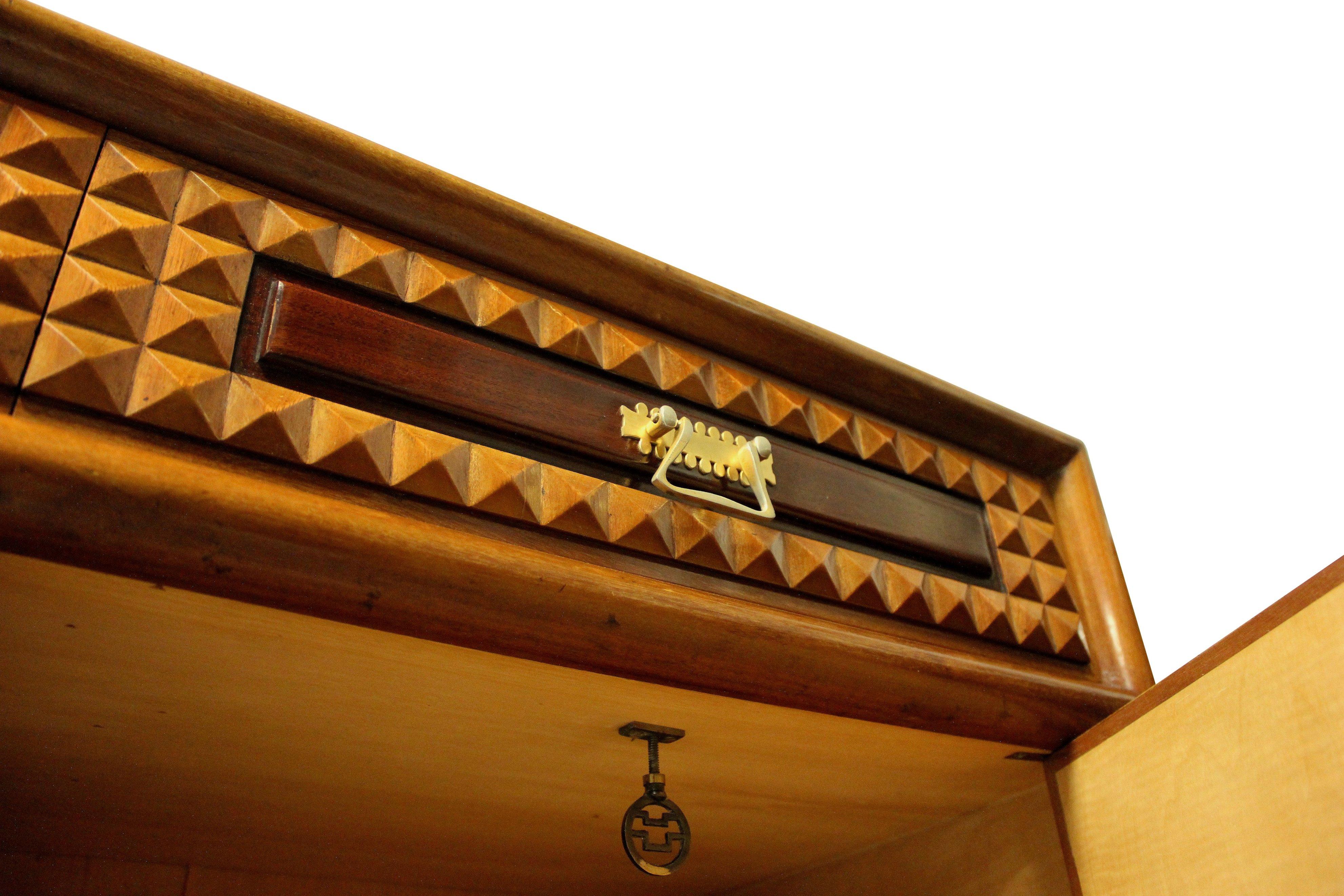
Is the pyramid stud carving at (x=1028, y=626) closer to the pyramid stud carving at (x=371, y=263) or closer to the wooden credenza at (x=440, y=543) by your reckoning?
the wooden credenza at (x=440, y=543)

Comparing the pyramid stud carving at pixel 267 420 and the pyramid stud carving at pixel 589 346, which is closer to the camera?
the pyramid stud carving at pixel 267 420

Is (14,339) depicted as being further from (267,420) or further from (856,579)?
(856,579)

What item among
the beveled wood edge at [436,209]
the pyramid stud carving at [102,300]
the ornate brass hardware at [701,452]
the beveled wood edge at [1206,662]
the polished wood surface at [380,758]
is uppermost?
the beveled wood edge at [436,209]

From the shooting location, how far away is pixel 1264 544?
1.06 metres

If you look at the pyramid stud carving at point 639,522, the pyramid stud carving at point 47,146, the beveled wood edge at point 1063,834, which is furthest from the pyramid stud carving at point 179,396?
the beveled wood edge at point 1063,834

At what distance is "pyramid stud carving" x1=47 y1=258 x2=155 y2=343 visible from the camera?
0.47 meters

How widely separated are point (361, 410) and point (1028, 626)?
21.1 inches

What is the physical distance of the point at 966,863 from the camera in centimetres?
84

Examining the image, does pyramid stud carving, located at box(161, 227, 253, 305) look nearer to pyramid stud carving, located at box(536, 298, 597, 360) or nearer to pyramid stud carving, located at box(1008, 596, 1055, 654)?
pyramid stud carving, located at box(536, 298, 597, 360)

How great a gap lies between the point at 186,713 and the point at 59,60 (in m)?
0.37

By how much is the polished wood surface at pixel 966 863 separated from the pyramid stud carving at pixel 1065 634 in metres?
0.11

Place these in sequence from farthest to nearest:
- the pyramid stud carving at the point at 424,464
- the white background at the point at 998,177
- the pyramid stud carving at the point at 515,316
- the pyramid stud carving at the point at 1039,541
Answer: the white background at the point at 998,177 → the pyramid stud carving at the point at 1039,541 → the pyramid stud carving at the point at 515,316 → the pyramid stud carving at the point at 424,464

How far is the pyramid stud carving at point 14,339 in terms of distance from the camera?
1.44 ft

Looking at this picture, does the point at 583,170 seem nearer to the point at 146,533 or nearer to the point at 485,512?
the point at 485,512
